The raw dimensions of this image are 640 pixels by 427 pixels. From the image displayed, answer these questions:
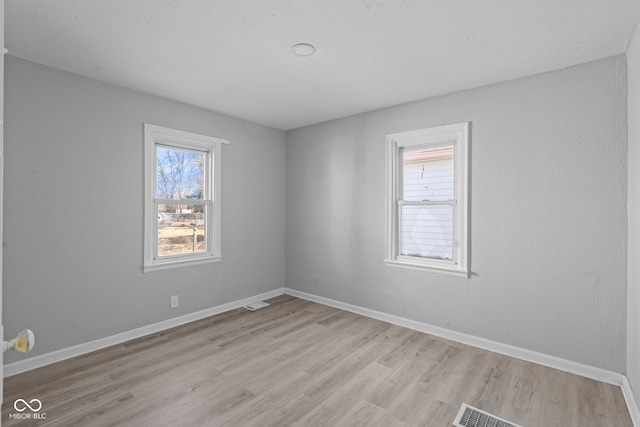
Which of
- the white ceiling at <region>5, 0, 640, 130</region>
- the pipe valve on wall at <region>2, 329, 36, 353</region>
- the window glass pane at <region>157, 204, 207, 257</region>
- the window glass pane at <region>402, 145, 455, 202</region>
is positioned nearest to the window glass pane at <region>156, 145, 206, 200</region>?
the window glass pane at <region>157, 204, 207, 257</region>

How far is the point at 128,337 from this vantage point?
330 centimetres

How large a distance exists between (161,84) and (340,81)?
168 cm

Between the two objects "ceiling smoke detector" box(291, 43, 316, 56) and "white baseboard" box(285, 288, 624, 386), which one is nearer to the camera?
"ceiling smoke detector" box(291, 43, 316, 56)

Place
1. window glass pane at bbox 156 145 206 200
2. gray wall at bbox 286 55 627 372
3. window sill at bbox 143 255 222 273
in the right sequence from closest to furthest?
gray wall at bbox 286 55 627 372
window sill at bbox 143 255 222 273
window glass pane at bbox 156 145 206 200

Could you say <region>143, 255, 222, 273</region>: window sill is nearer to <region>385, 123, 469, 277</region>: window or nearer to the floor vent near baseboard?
the floor vent near baseboard

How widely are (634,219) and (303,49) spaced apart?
2.62m

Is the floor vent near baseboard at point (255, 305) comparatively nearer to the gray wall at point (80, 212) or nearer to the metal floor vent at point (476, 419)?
the gray wall at point (80, 212)

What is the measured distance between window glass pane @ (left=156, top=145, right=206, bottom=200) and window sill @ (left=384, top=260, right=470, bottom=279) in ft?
7.76

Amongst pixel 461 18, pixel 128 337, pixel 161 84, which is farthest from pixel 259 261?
pixel 461 18

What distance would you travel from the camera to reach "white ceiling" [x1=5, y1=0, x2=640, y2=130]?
6.81 feet

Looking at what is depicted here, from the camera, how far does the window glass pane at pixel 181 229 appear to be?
366 centimetres

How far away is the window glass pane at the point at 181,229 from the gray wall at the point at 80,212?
0.24 m

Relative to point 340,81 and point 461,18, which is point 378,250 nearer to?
point 340,81

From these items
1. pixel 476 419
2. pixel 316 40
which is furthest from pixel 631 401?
pixel 316 40
